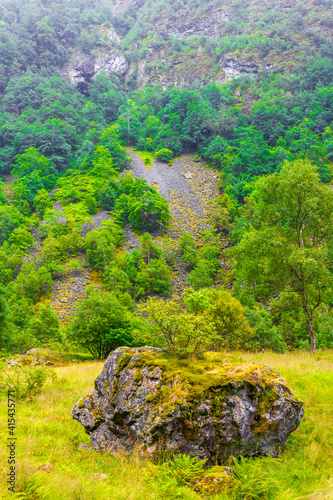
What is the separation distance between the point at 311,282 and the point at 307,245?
250 cm

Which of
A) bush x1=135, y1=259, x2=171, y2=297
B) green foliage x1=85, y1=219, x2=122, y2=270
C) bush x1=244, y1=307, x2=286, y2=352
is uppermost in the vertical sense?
bush x1=244, y1=307, x2=286, y2=352

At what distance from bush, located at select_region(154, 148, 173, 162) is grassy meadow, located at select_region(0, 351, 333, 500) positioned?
2861 inches

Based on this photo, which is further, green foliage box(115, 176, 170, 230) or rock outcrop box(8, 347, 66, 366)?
green foliage box(115, 176, 170, 230)

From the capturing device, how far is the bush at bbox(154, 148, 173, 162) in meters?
74.1

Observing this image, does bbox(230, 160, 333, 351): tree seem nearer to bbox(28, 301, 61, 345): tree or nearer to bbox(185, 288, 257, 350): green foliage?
bbox(185, 288, 257, 350): green foliage

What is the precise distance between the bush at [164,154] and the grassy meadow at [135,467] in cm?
7268

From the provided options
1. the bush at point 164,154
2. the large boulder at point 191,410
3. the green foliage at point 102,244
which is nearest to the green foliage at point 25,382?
the large boulder at point 191,410

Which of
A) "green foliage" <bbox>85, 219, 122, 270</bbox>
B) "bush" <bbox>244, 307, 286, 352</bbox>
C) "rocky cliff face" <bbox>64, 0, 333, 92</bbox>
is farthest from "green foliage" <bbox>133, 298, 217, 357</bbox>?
"rocky cliff face" <bbox>64, 0, 333, 92</bbox>

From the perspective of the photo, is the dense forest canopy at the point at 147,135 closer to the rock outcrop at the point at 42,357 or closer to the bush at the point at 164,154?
the bush at the point at 164,154

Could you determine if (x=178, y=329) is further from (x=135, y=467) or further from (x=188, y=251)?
(x=188, y=251)

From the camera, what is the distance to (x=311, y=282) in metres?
15.8

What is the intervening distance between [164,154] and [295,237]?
63771 mm

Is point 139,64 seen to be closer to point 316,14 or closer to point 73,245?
point 316,14

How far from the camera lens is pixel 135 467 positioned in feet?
18.1
